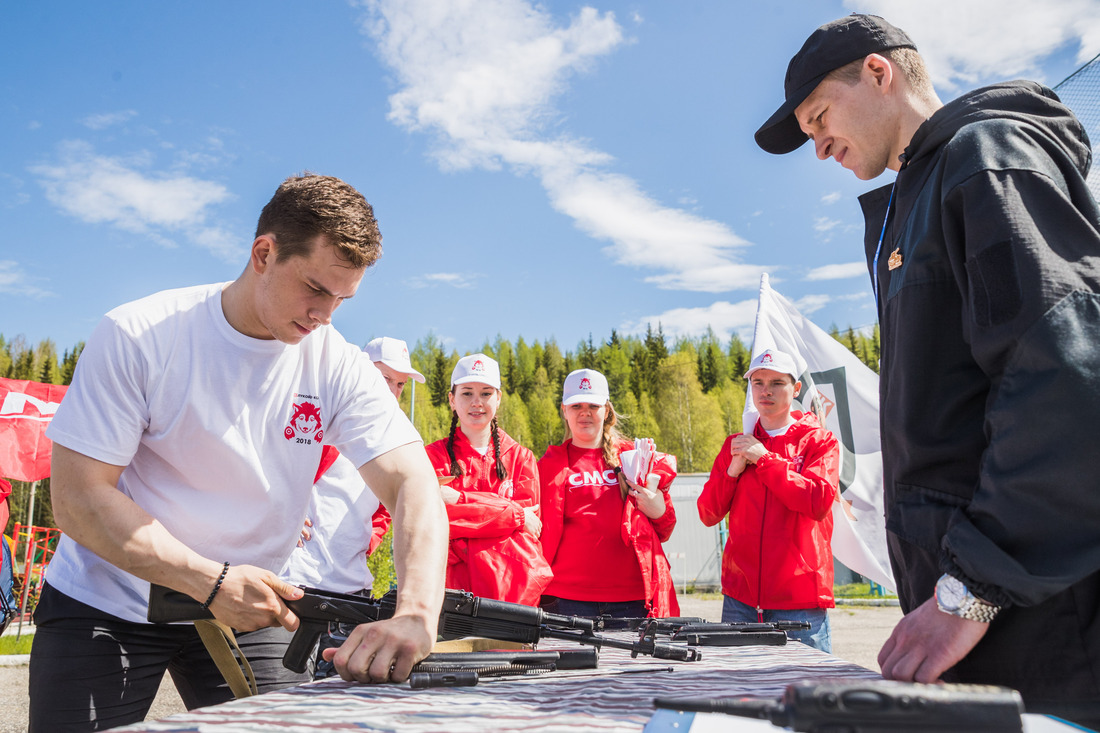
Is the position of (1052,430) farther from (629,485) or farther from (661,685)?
(629,485)

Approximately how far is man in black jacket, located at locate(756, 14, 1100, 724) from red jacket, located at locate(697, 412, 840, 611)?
256cm

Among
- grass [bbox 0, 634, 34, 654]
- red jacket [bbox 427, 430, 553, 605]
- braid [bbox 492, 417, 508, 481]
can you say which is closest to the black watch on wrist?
red jacket [bbox 427, 430, 553, 605]

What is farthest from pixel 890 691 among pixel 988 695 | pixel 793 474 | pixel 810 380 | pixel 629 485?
pixel 810 380

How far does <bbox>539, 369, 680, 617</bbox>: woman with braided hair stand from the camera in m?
4.36

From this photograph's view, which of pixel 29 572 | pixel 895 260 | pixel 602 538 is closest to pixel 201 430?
pixel 895 260

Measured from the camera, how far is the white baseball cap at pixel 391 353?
187 inches

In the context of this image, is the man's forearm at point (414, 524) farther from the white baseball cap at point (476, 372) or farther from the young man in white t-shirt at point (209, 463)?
the white baseball cap at point (476, 372)

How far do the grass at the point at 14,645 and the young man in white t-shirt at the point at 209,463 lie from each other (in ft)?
34.4

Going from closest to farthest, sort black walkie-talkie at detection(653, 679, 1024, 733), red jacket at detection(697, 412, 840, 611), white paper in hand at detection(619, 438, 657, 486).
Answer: black walkie-talkie at detection(653, 679, 1024, 733) < red jacket at detection(697, 412, 840, 611) < white paper in hand at detection(619, 438, 657, 486)

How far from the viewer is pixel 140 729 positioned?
0.95 m

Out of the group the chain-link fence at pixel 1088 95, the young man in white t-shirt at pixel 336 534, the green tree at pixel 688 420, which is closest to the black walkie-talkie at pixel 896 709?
the young man in white t-shirt at pixel 336 534

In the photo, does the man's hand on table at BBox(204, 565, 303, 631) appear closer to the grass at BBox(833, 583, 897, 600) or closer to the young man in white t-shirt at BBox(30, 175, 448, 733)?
the young man in white t-shirt at BBox(30, 175, 448, 733)

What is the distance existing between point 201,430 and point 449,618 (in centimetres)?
90

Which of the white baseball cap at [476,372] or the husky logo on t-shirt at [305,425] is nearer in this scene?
the husky logo on t-shirt at [305,425]
